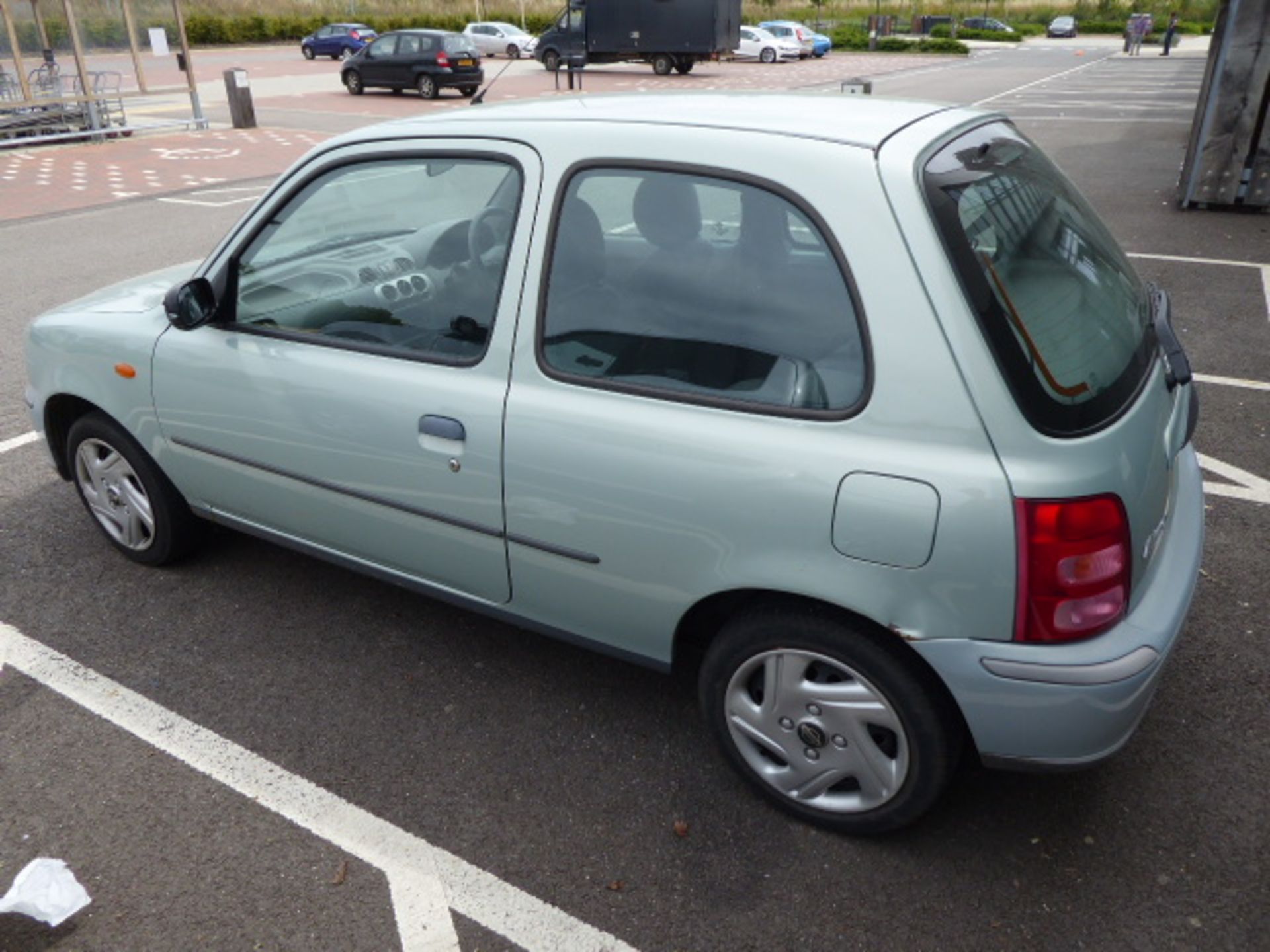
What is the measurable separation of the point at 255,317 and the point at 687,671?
1.82m

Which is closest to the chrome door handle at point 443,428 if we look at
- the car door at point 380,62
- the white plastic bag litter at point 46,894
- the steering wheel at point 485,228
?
the steering wheel at point 485,228

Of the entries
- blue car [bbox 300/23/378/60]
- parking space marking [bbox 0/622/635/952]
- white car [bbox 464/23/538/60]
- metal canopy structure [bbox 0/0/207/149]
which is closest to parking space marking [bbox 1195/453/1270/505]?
parking space marking [bbox 0/622/635/952]

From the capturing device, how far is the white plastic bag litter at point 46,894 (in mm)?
2367

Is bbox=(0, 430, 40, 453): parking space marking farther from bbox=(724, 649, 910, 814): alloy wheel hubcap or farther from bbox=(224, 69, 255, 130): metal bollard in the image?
bbox=(224, 69, 255, 130): metal bollard

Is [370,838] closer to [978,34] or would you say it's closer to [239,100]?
[239,100]

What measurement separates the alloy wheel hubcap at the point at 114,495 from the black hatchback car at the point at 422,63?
73.9 feet

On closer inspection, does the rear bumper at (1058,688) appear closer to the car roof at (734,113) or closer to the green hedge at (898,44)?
the car roof at (734,113)

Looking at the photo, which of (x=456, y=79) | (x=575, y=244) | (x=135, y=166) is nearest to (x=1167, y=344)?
(x=575, y=244)

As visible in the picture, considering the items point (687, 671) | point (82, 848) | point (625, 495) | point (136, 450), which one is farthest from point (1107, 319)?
point (136, 450)

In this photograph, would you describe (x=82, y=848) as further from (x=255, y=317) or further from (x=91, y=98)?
(x=91, y=98)

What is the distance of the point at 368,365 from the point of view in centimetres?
290

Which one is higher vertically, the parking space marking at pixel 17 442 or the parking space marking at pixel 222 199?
the parking space marking at pixel 17 442

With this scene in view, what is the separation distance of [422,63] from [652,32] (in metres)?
10.7

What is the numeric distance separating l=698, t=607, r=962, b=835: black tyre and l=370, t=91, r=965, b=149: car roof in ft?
3.76
